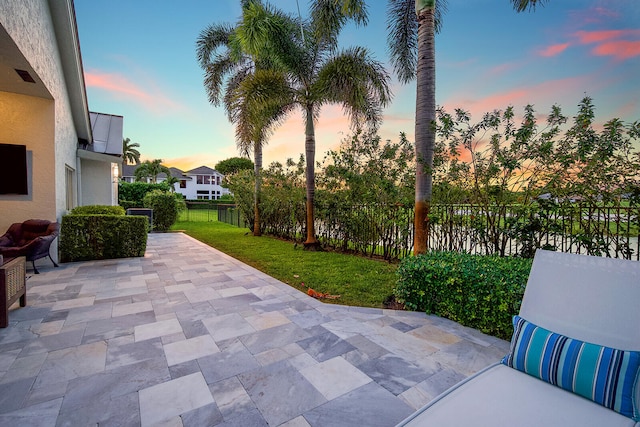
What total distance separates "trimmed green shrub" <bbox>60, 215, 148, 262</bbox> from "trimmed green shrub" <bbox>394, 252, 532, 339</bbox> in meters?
6.40

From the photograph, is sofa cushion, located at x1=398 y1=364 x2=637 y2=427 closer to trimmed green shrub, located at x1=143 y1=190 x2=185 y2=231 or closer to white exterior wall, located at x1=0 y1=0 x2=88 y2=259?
white exterior wall, located at x1=0 y1=0 x2=88 y2=259

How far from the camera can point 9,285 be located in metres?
3.13

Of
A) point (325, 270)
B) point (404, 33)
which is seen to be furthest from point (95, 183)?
point (404, 33)

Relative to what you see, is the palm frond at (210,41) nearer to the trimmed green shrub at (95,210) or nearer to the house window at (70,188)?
the house window at (70,188)

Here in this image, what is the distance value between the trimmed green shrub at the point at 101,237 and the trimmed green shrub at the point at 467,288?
640 cm

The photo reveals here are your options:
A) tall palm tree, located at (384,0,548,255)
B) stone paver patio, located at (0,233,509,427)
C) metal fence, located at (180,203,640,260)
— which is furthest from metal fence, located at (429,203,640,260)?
stone paver patio, located at (0,233,509,427)

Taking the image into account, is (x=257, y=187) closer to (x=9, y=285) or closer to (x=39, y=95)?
(x=39, y=95)

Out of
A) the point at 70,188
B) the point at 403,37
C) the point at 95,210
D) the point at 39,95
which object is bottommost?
the point at 95,210

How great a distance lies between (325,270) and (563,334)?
4514 mm

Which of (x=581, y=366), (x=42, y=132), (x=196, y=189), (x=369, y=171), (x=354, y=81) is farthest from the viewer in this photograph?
(x=196, y=189)

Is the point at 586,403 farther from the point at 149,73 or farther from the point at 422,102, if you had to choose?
the point at 149,73

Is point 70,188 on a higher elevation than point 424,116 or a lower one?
lower

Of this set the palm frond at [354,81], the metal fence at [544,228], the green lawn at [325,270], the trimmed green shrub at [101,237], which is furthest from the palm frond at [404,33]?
the trimmed green shrub at [101,237]

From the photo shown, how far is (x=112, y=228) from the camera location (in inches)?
268
